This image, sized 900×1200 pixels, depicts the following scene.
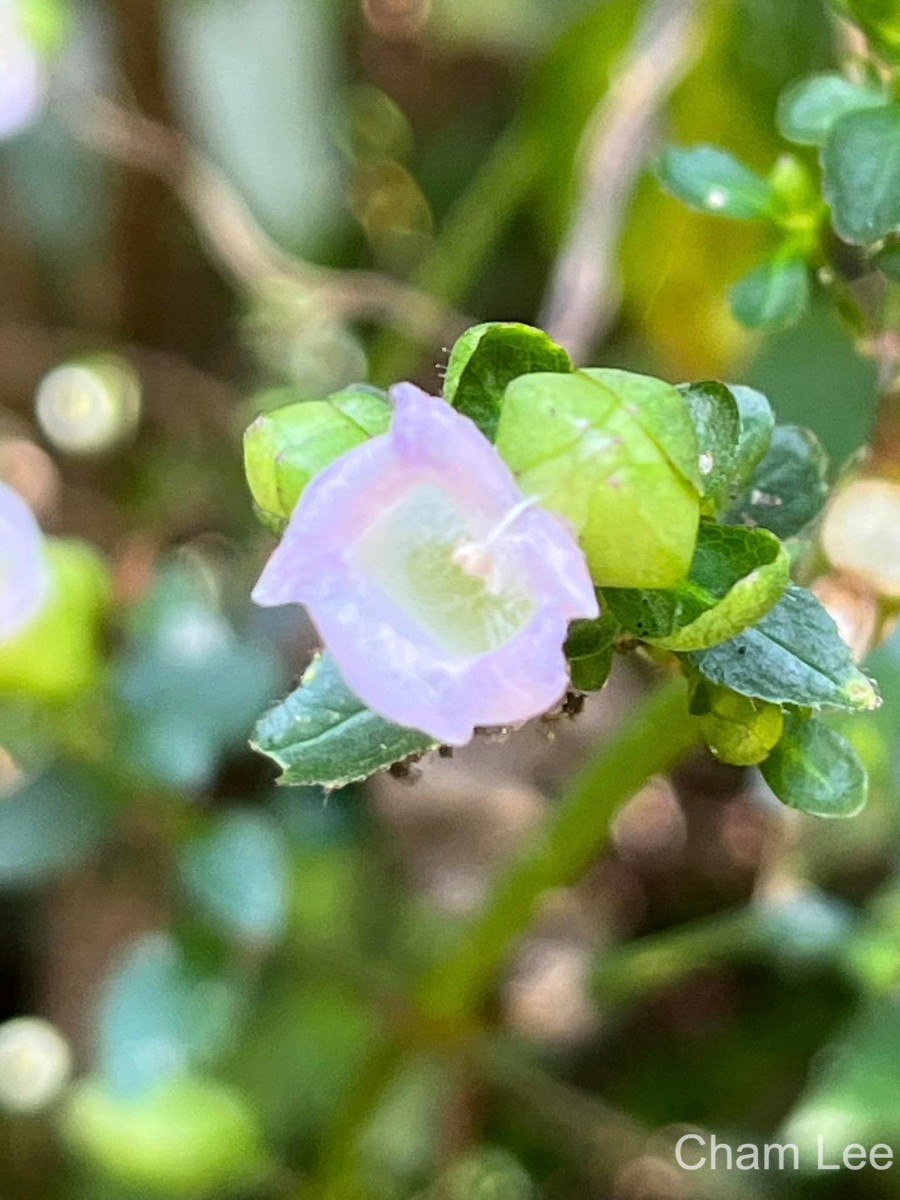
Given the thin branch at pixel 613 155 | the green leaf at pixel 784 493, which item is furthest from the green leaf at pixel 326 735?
the thin branch at pixel 613 155

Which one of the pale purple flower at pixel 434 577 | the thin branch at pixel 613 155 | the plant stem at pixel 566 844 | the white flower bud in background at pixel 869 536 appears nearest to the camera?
the pale purple flower at pixel 434 577

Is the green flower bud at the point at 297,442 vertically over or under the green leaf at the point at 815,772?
over

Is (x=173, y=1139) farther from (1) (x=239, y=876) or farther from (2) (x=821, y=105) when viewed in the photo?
(2) (x=821, y=105)

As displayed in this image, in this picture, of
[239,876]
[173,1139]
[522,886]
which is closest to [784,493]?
[522,886]

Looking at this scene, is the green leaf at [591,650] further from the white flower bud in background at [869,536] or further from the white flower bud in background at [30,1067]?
the white flower bud in background at [30,1067]

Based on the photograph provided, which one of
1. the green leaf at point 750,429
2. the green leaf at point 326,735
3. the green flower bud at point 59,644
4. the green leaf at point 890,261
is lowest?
the green flower bud at point 59,644

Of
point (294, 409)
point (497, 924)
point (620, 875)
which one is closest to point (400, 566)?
point (294, 409)

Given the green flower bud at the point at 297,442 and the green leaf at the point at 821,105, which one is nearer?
the green flower bud at the point at 297,442

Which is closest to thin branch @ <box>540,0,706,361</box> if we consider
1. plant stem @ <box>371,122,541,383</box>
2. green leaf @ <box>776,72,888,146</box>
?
plant stem @ <box>371,122,541,383</box>
